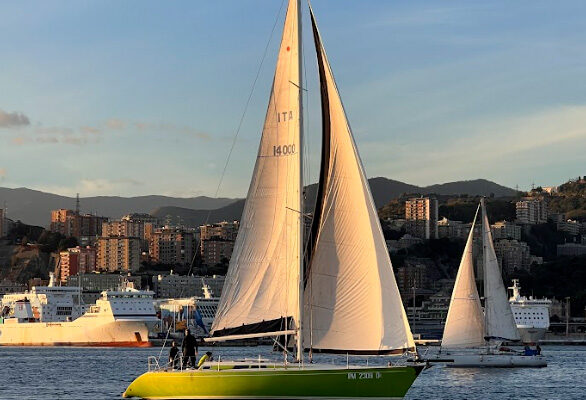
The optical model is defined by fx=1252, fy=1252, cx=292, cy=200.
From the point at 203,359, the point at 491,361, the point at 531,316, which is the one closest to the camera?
the point at 203,359

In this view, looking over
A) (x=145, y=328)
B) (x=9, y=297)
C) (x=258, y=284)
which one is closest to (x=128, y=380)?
(x=258, y=284)

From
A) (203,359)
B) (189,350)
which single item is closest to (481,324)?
(203,359)

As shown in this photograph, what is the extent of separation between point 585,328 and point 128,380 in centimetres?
13689

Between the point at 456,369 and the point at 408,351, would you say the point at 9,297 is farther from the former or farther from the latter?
the point at 408,351

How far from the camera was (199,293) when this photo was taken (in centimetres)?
19312

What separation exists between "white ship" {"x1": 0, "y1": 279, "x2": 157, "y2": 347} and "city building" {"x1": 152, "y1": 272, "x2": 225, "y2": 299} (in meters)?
58.0

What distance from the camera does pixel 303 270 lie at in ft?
88.1

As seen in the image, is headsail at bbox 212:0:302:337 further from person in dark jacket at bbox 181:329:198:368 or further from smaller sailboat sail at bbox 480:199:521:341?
smaller sailboat sail at bbox 480:199:521:341

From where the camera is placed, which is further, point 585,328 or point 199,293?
point 199,293

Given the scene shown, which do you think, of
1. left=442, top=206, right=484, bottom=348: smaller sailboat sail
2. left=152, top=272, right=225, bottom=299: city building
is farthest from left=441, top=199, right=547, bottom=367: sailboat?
left=152, top=272, right=225, bottom=299: city building

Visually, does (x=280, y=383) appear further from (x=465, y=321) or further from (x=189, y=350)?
(x=465, y=321)

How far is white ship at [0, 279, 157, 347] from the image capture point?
11656 centimetres

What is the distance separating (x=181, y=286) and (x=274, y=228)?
16093 cm

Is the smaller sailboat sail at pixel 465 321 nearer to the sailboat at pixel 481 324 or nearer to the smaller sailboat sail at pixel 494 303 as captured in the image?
the sailboat at pixel 481 324
